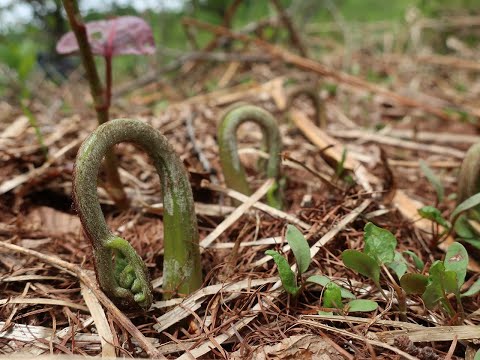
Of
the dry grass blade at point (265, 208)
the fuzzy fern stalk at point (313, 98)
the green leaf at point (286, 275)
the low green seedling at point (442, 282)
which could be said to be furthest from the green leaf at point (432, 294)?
the fuzzy fern stalk at point (313, 98)

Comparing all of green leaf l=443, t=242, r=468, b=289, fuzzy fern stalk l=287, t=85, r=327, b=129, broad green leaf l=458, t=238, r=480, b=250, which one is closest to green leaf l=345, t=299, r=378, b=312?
green leaf l=443, t=242, r=468, b=289

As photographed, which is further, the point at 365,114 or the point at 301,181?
the point at 365,114

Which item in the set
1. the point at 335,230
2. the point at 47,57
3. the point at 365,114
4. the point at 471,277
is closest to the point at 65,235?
the point at 335,230

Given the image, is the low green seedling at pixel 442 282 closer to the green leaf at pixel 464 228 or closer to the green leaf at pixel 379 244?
the green leaf at pixel 379 244

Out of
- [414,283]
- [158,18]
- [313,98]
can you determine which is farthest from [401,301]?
[158,18]

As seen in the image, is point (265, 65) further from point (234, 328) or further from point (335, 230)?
point (234, 328)

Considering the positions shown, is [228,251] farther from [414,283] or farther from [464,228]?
[464,228]

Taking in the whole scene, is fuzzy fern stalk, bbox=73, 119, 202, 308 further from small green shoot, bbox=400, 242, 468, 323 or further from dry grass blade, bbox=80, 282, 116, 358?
small green shoot, bbox=400, 242, 468, 323
